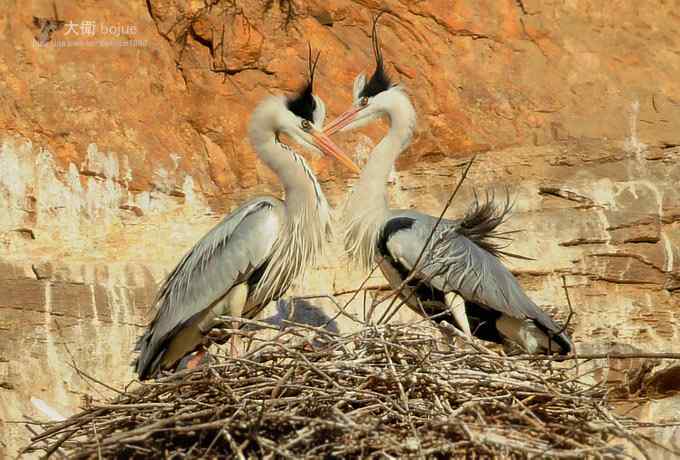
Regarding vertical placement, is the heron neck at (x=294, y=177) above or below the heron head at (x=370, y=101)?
below

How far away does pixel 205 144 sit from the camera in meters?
7.39

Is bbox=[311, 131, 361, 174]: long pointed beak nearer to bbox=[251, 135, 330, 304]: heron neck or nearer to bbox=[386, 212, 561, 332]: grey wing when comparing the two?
bbox=[251, 135, 330, 304]: heron neck

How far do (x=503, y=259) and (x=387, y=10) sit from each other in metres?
1.79

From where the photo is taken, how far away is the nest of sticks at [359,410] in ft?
14.5

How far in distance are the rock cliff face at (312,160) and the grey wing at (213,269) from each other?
0.70 metres

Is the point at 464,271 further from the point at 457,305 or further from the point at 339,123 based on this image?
the point at 339,123

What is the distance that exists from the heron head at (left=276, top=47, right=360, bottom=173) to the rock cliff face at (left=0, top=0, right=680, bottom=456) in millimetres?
869

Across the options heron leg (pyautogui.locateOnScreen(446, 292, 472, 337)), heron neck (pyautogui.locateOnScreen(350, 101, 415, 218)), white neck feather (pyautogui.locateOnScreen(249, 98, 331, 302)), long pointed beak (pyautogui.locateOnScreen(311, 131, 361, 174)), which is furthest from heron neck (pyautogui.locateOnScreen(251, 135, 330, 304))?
heron leg (pyautogui.locateOnScreen(446, 292, 472, 337))

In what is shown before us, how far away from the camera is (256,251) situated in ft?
20.1

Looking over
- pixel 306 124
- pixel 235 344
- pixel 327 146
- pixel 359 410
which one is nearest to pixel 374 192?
pixel 327 146

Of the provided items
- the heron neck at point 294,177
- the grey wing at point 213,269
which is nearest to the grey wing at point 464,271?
the heron neck at point 294,177

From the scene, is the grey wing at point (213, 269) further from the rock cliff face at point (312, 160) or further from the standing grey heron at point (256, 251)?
the rock cliff face at point (312, 160)

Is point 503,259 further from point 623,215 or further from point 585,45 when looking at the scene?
point 585,45

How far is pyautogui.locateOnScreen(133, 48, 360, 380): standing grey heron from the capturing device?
608cm
